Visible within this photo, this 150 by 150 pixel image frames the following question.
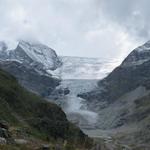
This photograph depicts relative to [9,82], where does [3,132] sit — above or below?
below

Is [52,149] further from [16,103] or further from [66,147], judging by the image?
[16,103]

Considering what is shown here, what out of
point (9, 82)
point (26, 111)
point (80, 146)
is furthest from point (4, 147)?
point (9, 82)

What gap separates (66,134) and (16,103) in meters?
22.1

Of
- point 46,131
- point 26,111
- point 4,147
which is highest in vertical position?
point 26,111

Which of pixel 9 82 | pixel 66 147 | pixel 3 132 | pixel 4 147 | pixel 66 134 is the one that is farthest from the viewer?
pixel 9 82

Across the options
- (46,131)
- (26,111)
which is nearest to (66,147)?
(46,131)

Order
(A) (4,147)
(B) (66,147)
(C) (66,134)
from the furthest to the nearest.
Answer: (C) (66,134), (B) (66,147), (A) (4,147)

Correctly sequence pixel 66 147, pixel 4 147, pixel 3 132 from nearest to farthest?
pixel 4 147 < pixel 66 147 < pixel 3 132

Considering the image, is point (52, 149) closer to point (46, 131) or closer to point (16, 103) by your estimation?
point (46, 131)

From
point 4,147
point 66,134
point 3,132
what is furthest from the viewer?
point 66,134

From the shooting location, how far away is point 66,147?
20.3m

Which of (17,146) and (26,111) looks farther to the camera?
(26,111)

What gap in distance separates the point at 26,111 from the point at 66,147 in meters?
106

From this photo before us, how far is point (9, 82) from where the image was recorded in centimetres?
14825
